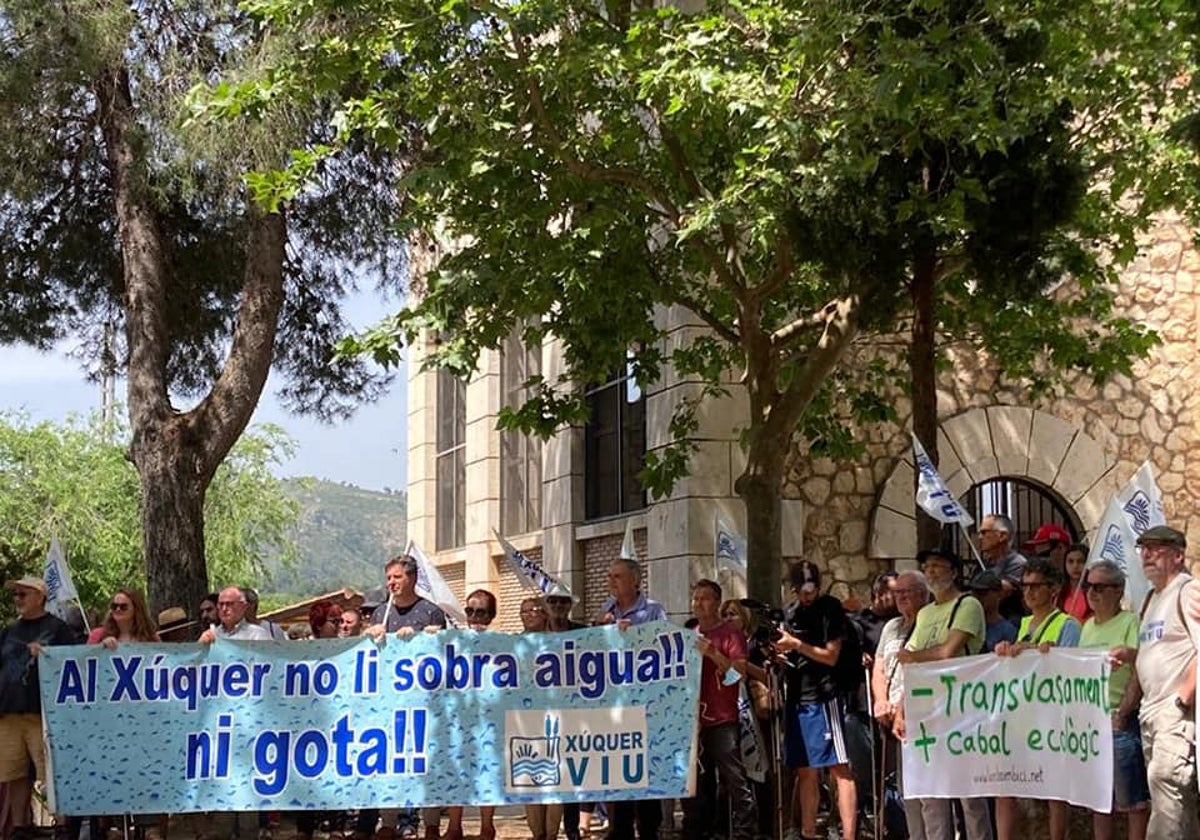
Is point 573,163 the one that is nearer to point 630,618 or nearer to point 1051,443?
point 630,618

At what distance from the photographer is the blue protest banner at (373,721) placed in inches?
462

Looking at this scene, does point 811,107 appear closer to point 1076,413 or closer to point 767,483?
point 767,483

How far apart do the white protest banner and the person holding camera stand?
35.8 inches

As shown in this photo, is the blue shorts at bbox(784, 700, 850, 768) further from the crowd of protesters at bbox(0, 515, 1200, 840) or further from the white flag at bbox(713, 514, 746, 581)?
the white flag at bbox(713, 514, 746, 581)

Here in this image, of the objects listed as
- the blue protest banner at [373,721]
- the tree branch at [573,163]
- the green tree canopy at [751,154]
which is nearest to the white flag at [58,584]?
the blue protest banner at [373,721]

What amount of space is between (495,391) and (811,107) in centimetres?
1427

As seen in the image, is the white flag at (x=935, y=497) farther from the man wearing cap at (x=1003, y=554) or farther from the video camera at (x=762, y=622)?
the video camera at (x=762, y=622)

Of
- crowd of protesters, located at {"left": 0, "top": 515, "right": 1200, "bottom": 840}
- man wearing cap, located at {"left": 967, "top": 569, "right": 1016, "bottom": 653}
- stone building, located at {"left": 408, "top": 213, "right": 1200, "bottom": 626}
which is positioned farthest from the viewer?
stone building, located at {"left": 408, "top": 213, "right": 1200, "bottom": 626}

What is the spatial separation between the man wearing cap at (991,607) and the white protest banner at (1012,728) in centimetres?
46

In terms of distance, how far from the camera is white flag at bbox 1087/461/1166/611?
12.3 metres

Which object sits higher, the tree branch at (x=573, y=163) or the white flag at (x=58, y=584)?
the tree branch at (x=573, y=163)

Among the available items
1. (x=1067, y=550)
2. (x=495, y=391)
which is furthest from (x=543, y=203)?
(x=495, y=391)

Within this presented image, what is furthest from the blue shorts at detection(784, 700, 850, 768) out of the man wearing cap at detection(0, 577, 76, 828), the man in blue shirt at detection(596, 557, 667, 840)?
the man wearing cap at detection(0, 577, 76, 828)

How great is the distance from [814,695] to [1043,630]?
1910 mm
